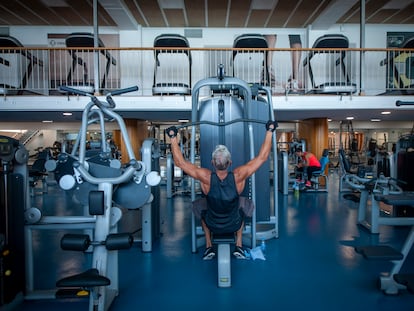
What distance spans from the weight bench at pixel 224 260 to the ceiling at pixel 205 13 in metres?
6.38

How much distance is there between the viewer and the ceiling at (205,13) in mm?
7242

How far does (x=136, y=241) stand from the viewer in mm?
3336

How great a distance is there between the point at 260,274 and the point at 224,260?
1.43ft

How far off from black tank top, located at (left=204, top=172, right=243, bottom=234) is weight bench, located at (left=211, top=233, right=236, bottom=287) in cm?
7

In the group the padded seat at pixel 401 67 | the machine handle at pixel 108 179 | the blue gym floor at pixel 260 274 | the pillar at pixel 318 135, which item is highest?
the padded seat at pixel 401 67

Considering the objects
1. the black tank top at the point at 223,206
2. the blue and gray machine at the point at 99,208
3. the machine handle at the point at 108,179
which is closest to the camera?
the blue and gray machine at the point at 99,208

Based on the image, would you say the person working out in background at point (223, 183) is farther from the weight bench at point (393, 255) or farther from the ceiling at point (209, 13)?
the ceiling at point (209, 13)

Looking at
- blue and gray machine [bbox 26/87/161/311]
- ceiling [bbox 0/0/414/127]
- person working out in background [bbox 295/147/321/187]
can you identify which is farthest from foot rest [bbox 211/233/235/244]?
ceiling [bbox 0/0/414/127]

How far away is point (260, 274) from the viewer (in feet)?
8.56

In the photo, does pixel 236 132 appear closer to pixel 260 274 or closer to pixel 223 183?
pixel 223 183

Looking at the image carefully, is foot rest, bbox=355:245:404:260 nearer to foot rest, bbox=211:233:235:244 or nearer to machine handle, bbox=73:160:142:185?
foot rest, bbox=211:233:235:244

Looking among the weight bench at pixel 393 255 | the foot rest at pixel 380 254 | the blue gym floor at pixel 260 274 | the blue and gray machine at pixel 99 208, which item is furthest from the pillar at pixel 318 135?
the blue and gray machine at pixel 99 208

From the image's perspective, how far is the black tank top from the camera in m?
2.26

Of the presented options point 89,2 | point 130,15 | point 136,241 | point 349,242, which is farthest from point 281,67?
point 136,241
